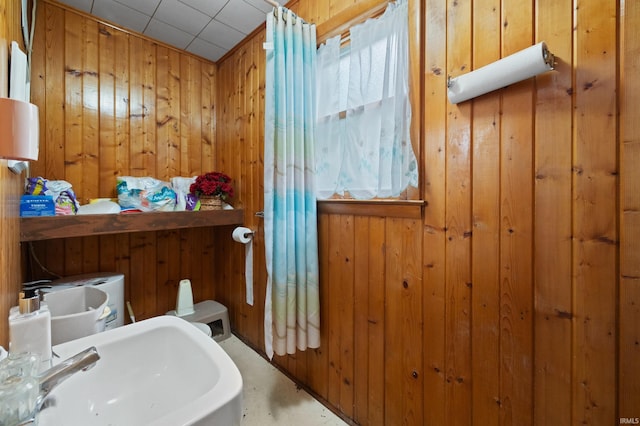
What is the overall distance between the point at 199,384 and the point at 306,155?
1083 millimetres

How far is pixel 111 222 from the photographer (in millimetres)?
1555

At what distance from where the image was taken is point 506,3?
0.87 metres

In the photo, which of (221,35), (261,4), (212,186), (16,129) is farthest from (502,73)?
(221,35)

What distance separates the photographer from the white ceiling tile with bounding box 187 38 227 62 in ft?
6.88

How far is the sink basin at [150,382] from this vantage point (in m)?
0.54

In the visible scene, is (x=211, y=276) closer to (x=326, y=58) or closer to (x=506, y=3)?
(x=326, y=58)

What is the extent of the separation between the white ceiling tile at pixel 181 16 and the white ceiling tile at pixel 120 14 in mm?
133

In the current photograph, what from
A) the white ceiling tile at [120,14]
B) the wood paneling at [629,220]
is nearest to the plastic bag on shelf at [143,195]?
the white ceiling tile at [120,14]

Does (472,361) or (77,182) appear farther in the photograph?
(77,182)

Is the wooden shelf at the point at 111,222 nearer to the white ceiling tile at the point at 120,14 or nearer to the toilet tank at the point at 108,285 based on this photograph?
the toilet tank at the point at 108,285

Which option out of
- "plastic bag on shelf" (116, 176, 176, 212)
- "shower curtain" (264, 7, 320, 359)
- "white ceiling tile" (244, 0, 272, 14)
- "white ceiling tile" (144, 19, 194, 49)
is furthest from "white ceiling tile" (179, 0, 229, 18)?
"plastic bag on shelf" (116, 176, 176, 212)

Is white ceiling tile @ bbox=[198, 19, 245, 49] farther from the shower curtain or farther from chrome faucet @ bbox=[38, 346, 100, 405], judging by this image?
chrome faucet @ bbox=[38, 346, 100, 405]

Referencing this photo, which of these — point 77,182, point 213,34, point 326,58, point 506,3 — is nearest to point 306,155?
point 326,58

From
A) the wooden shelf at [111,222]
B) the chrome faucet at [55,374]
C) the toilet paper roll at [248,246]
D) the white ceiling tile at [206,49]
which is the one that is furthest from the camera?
the white ceiling tile at [206,49]
